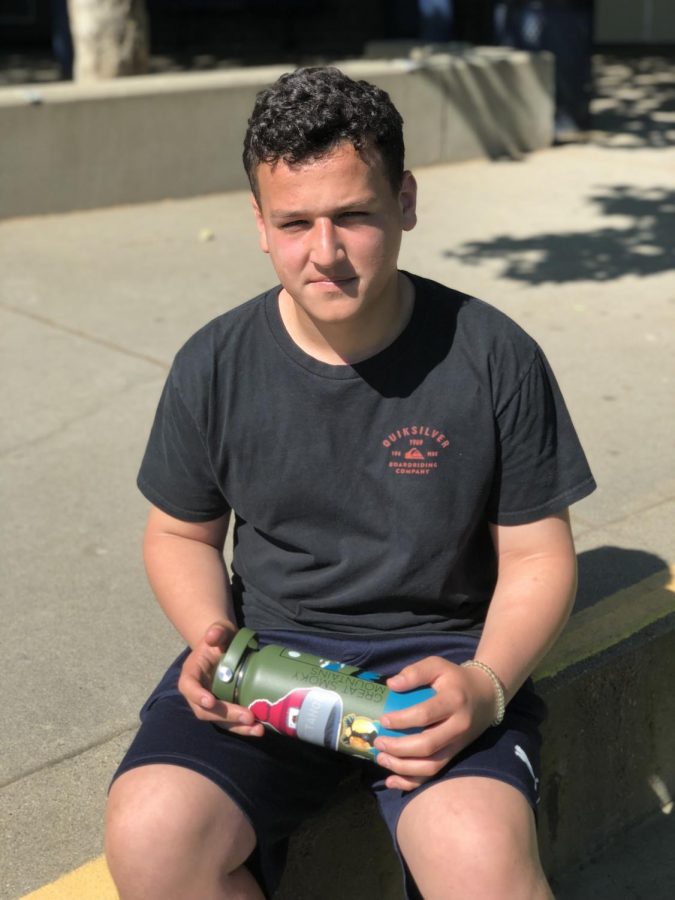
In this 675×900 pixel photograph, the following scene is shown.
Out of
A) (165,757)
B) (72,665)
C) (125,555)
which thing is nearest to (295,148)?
(165,757)

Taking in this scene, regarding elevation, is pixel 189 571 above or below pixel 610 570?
above

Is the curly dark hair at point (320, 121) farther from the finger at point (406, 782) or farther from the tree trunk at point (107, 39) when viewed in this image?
the tree trunk at point (107, 39)

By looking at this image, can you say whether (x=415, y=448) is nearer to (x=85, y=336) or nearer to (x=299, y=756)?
(x=299, y=756)

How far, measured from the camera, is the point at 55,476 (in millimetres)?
4512

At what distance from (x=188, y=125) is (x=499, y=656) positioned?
7.11m

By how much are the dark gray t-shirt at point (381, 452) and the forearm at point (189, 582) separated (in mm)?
104

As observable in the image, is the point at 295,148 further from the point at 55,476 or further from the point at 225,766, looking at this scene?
the point at 55,476

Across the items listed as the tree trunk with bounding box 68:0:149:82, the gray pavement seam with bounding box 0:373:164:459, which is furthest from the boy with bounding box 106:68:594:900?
the tree trunk with bounding box 68:0:149:82

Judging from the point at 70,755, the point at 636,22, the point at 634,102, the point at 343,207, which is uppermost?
the point at 343,207

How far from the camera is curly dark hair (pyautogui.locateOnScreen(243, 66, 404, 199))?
2139mm

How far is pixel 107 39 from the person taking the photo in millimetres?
9312

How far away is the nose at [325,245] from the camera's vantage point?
2.17m

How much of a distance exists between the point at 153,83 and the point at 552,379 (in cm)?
700

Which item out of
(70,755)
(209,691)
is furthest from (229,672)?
(70,755)
